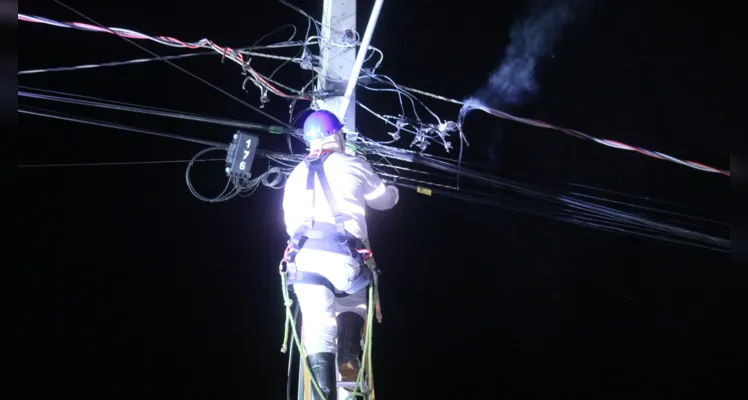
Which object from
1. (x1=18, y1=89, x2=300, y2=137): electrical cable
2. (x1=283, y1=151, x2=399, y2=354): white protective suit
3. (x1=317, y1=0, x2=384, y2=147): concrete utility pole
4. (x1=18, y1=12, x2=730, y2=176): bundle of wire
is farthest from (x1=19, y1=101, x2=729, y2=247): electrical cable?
(x1=283, y1=151, x2=399, y2=354): white protective suit

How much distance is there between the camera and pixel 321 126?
16.6ft

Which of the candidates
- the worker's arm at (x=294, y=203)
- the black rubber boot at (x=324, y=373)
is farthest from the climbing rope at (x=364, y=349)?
the worker's arm at (x=294, y=203)

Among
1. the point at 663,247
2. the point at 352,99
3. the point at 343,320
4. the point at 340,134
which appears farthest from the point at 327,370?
the point at 663,247

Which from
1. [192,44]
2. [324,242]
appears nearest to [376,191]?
[324,242]

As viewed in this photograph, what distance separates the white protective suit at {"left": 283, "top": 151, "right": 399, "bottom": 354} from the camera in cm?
459

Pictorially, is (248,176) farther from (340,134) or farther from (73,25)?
(73,25)

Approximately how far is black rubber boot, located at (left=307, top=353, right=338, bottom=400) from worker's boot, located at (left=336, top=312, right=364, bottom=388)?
0.16 meters

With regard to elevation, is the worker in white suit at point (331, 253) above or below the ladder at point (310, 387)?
above

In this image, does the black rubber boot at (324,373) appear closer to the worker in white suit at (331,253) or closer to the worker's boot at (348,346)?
the worker in white suit at (331,253)

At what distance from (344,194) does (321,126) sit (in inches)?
24.0

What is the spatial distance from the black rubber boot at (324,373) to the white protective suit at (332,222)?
0.15 feet

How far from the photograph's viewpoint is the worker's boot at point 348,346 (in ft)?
15.3

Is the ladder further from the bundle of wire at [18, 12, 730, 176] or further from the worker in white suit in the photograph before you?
the bundle of wire at [18, 12, 730, 176]

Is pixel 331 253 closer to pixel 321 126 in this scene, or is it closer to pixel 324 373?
pixel 324 373
